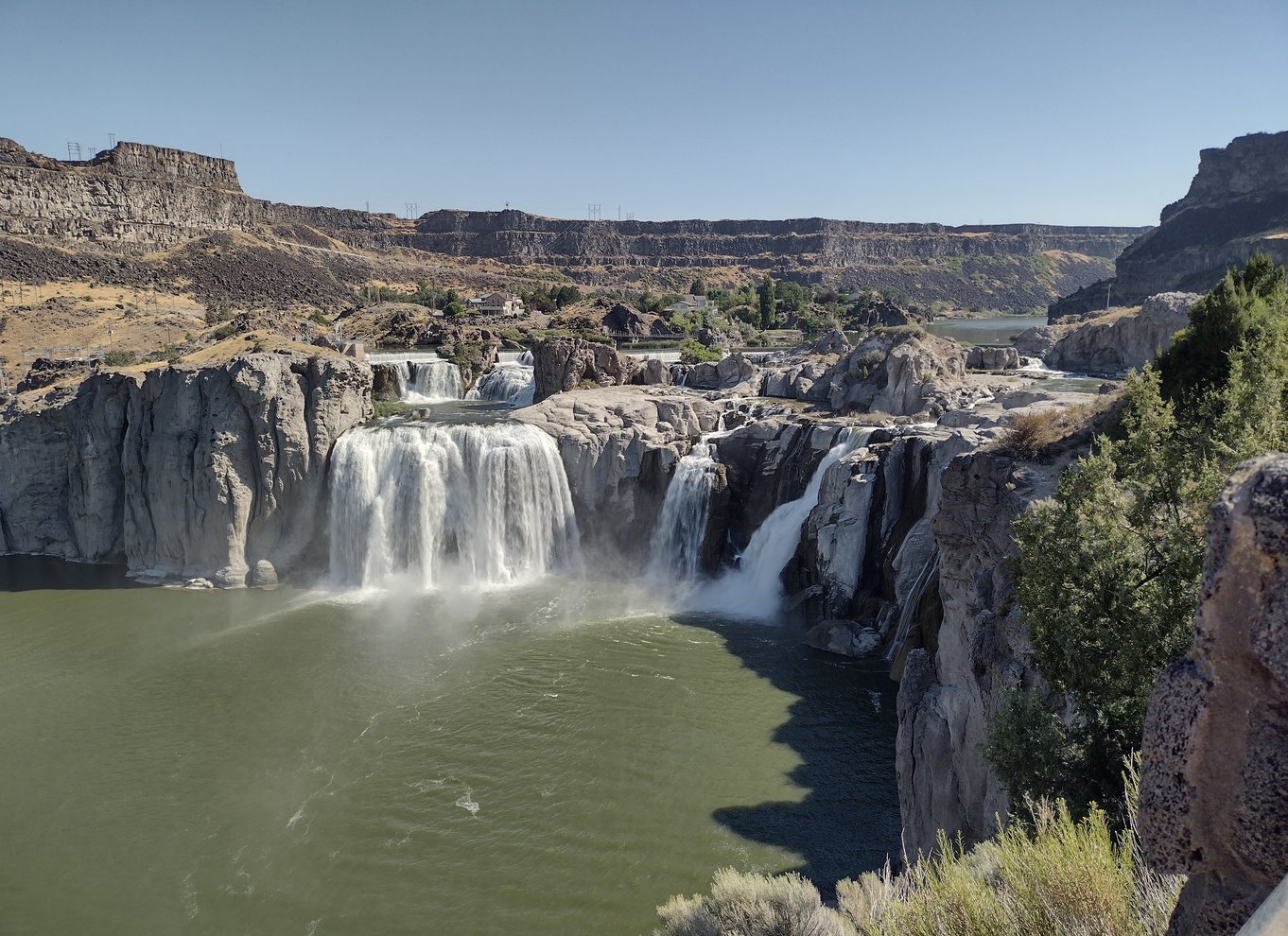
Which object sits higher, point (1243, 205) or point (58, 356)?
point (1243, 205)

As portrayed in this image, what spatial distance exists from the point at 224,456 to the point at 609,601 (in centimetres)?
1445

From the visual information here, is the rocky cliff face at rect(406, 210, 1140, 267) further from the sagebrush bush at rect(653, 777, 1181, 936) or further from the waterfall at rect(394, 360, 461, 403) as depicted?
the sagebrush bush at rect(653, 777, 1181, 936)

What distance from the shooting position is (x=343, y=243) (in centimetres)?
11988

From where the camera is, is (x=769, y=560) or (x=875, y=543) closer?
(x=875, y=543)

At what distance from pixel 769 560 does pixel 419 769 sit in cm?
1313

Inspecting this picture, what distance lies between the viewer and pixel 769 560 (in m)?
25.4

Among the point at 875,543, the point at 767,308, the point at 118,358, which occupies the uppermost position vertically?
the point at 767,308

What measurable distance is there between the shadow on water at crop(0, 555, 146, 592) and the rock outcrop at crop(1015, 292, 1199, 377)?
47.6 meters

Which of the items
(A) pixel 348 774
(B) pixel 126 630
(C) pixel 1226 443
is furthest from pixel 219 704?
(C) pixel 1226 443

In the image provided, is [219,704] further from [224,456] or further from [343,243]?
[343,243]

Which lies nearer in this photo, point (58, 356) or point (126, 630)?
A: point (126, 630)

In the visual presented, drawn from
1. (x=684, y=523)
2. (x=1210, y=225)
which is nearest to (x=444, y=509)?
(x=684, y=523)

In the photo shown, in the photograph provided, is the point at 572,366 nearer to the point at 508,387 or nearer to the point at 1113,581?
the point at 508,387

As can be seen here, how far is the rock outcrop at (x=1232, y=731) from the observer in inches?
142
